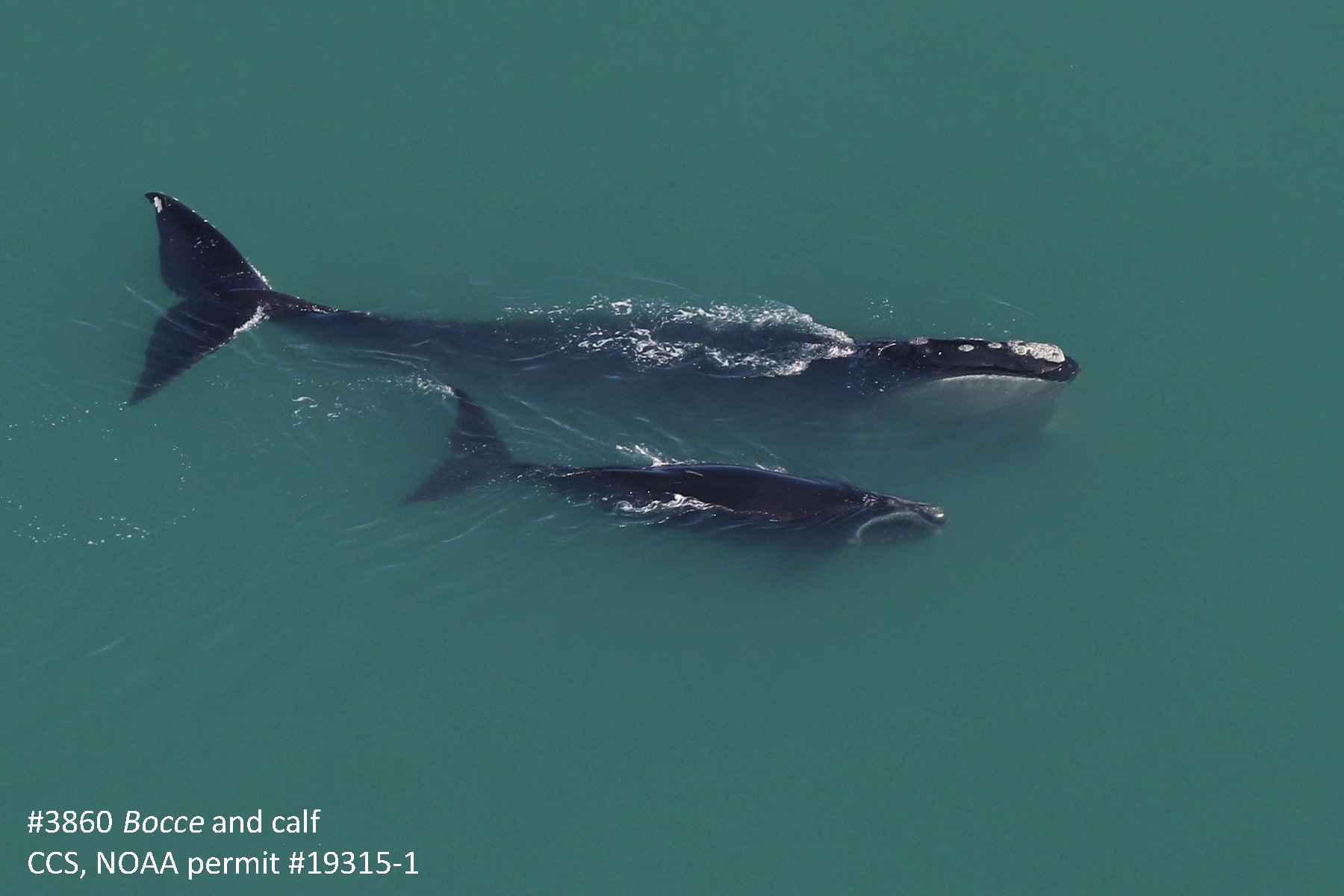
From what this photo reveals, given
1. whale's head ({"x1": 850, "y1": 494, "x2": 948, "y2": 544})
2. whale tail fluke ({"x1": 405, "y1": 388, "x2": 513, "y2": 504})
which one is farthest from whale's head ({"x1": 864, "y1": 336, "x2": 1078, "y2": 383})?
whale tail fluke ({"x1": 405, "y1": 388, "x2": 513, "y2": 504})

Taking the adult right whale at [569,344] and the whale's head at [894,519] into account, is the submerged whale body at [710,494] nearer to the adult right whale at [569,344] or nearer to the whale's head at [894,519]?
the whale's head at [894,519]

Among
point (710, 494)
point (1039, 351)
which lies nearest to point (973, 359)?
point (1039, 351)

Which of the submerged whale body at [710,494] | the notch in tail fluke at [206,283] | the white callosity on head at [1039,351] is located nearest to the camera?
the submerged whale body at [710,494]

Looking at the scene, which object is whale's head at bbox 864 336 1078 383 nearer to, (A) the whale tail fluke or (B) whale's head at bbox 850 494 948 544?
(B) whale's head at bbox 850 494 948 544

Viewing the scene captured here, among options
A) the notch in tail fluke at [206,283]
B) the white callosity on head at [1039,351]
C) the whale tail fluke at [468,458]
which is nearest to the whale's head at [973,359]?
the white callosity on head at [1039,351]

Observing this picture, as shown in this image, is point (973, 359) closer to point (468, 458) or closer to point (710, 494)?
point (710, 494)
